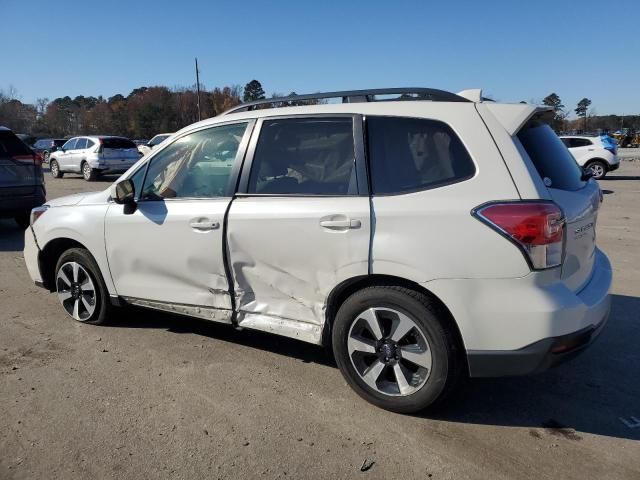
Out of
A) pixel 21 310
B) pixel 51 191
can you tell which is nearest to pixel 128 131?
pixel 51 191

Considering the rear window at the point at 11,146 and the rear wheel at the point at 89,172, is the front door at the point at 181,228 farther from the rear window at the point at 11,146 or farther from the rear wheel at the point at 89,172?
the rear wheel at the point at 89,172

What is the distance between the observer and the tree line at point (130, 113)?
7875 centimetres

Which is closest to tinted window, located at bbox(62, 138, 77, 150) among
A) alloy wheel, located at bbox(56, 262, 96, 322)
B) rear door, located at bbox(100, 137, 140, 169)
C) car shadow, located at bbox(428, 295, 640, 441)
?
rear door, located at bbox(100, 137, 140, 169)

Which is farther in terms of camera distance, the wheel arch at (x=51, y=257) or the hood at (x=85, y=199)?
the wheel arch at (x=51, y=257)

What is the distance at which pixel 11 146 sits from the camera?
347 inches

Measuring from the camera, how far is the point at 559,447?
2.84 m

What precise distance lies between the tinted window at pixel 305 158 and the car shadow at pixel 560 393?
138cm

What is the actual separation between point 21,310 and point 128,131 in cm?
8217

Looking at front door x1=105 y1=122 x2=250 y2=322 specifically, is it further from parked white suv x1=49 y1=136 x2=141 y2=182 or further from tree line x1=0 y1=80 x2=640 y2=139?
tree line x1=0 y1=80 x2=640 y2=139

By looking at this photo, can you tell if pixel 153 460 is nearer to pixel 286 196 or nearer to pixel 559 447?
pixel 286 196

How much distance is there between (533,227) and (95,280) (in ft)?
11.8

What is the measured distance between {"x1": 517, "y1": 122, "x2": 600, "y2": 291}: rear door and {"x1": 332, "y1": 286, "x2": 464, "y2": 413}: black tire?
727 millimetres

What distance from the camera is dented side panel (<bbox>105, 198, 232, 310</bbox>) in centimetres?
374

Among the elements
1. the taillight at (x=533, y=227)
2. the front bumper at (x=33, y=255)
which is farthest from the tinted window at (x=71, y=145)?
the taillight at (x=533, y=227)
